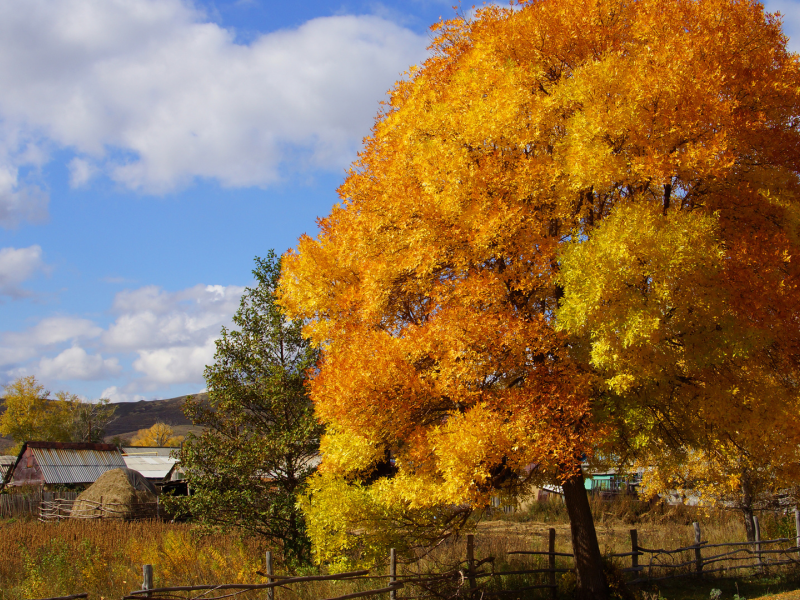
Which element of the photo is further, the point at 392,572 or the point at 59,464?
the point at 59,464

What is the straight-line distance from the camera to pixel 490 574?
38.0 ft

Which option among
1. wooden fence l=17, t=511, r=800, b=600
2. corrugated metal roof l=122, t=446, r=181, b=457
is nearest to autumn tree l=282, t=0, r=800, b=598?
wooden fence l=17, t=511, r=800, b=600

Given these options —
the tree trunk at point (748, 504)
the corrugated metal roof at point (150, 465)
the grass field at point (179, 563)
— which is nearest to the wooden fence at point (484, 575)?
the grass field at point (179, 563)

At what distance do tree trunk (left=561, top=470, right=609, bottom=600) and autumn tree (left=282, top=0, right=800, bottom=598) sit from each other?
0.04 metres

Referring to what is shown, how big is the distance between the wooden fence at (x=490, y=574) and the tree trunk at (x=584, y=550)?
1124mm

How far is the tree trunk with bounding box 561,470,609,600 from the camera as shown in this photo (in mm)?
11781

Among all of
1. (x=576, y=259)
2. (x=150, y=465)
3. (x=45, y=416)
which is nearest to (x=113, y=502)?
(x=150, y=465)

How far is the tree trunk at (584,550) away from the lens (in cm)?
1178

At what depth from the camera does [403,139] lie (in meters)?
11.7

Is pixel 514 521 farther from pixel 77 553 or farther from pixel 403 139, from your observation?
pixel 403 139

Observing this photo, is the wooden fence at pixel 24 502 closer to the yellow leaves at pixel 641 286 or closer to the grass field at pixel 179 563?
the grass field at pixel 179 563

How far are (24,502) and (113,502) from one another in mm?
7225

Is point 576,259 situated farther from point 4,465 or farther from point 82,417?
point 82,417

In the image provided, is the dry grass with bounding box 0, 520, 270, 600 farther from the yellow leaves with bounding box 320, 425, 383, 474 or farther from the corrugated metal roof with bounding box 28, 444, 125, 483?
the corrugated metal roof with bounding box 28, 444, 125, 483
